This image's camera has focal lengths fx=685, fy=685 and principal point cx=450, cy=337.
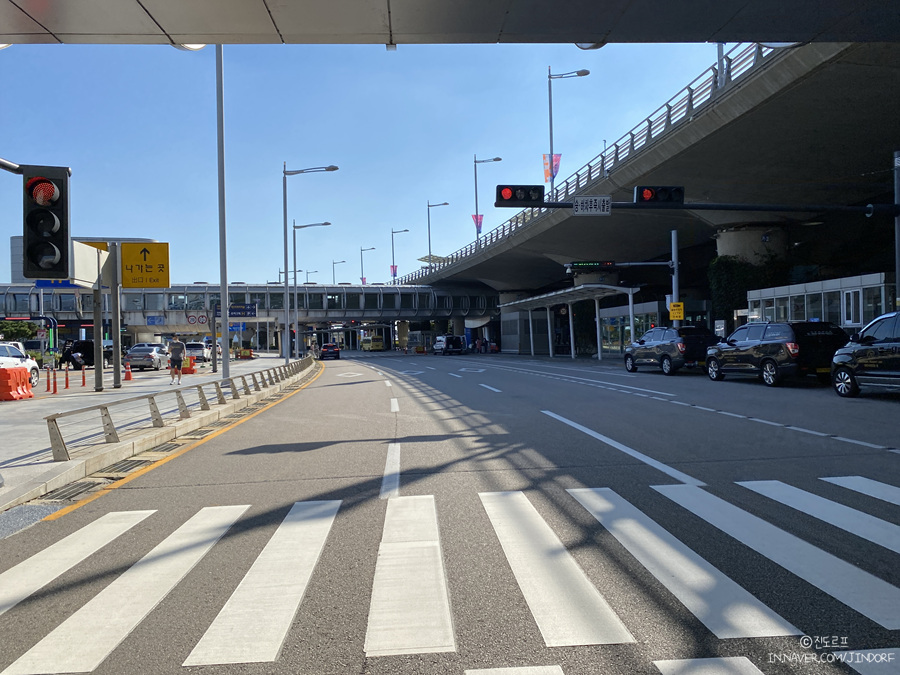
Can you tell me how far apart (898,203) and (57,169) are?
65.4 feet

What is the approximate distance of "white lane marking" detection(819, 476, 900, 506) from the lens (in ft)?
20.7

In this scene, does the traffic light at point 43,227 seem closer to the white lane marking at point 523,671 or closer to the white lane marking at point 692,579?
the white lane marking at point 692,579

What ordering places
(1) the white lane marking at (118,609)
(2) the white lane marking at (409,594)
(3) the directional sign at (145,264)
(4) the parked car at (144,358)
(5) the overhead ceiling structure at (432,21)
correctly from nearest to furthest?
(1) the white lane marking at (118,609)
(2) the white lane marking at (409,594)
(5) the overhead ceiling structure at (432,21)
(3) the directional sign at (145,264)
(4) the parked car at (144,358)

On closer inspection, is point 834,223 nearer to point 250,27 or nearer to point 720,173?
point 720,173

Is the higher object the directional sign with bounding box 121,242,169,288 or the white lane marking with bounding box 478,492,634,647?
the directional sign with bounding box 121,242,169,288

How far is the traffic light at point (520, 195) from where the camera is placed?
18.3 m

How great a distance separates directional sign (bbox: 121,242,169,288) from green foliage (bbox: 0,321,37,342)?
49456 mm

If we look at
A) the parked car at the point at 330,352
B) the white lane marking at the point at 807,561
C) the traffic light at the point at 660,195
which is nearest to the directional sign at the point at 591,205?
the traffic light at the point at 660,195

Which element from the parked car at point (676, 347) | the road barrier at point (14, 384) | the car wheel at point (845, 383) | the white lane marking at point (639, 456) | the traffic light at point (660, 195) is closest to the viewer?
the white lane marking at point (639, 456)

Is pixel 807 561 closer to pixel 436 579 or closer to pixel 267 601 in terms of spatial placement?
pixel 436 579

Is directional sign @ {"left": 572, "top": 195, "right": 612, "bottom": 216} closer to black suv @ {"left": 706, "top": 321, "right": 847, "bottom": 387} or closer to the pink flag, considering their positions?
black suv @ {"left": 706, "top": 321, "right": 847, "bottom": 387}

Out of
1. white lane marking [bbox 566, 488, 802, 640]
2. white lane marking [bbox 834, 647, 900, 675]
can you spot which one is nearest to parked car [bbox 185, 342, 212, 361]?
white lane marking [bbox 566, 488, 802, 640]

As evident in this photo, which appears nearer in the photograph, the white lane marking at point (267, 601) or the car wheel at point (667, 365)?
the white lane marking at point (267, 601)

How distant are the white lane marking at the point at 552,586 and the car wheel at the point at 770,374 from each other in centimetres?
1539
